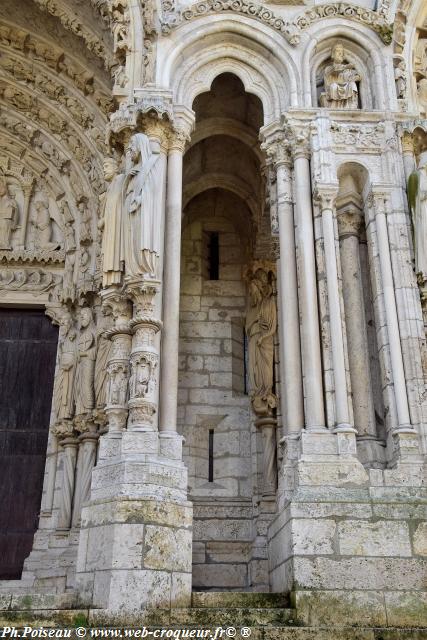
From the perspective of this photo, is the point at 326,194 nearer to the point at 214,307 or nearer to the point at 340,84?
the point at 340,84

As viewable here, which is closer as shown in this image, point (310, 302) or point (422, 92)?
point (310, 302)

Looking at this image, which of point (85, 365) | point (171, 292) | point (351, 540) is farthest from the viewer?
point (85, 365)

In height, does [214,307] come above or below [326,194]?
above

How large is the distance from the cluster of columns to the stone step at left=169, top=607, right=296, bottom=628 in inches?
65.9

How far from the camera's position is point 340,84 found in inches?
320

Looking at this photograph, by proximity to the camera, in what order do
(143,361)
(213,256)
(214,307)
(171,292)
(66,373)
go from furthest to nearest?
1. (213,256)
2. (214,307)
3. (66,373)
4. (171,292)
5. (143,361)

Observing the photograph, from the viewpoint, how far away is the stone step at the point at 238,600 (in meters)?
5.82

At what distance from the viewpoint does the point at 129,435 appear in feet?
20.7

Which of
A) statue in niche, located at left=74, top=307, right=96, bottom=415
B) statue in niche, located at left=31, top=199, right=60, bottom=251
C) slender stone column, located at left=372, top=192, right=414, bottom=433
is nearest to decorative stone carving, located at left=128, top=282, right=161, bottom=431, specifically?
slender stone column, located at left=372, top=192, right=414, bottom=433

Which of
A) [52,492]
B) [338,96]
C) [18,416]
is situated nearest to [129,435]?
[52,492]

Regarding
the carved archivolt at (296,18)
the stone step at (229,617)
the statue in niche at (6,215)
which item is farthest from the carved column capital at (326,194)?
the statue in niche at (6,215)

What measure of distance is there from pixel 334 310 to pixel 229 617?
10.2ft

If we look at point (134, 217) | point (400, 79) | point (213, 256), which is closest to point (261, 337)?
point (213, 256)

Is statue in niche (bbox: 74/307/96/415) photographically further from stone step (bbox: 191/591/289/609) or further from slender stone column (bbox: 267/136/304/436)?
stone step (bbox: 191/591/289/609)
